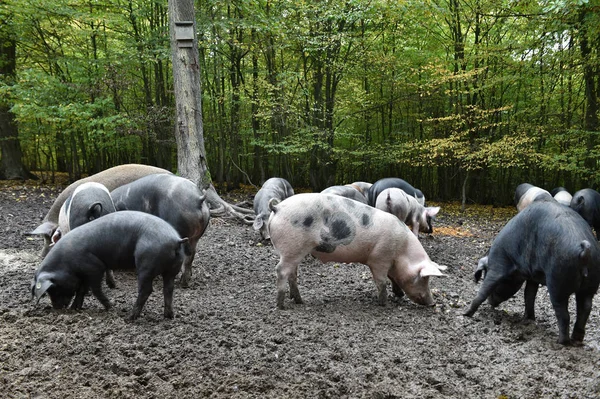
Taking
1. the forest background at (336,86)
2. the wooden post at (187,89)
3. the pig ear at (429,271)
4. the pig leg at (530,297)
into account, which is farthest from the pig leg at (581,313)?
the forest background at (336,86)

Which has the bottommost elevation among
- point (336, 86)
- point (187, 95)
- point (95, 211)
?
point (95, 211)

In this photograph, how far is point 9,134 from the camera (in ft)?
43.3

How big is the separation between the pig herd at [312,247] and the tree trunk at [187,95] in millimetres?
2775

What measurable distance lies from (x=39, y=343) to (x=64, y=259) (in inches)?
26.7

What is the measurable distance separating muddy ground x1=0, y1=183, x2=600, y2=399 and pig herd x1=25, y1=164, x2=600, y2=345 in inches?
8.1

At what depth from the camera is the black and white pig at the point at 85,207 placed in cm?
446

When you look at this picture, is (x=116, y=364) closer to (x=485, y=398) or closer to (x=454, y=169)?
(x=485, y=398)

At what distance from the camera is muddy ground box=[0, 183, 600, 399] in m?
2.66

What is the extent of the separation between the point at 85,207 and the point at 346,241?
8.19 ft

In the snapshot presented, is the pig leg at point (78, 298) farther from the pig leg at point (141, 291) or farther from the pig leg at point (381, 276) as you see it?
the pig leg at point (381, 276)

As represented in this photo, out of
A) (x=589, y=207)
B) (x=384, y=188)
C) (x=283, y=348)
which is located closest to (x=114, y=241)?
(x=283, y=348)

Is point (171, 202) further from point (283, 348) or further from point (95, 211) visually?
point (283, 348)

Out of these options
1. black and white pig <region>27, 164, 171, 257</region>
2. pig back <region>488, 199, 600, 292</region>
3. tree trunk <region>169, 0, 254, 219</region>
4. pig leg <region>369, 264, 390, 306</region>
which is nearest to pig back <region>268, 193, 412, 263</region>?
pig leg <region>369, 264, 390, 306</region>

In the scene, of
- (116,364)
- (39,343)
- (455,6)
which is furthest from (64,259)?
(455,6)
